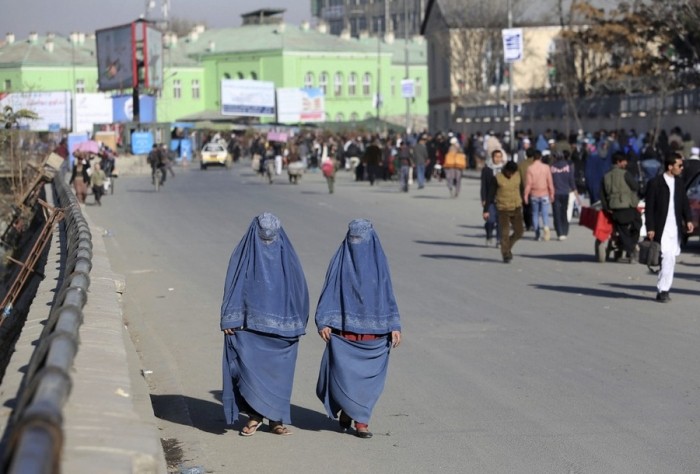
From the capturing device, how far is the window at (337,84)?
411 feet

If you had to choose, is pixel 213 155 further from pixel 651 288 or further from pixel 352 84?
pixel 352 84

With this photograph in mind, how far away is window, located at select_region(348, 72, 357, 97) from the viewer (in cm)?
12644

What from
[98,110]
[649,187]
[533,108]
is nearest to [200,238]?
[649,187]

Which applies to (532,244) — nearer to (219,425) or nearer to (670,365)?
(670,365)

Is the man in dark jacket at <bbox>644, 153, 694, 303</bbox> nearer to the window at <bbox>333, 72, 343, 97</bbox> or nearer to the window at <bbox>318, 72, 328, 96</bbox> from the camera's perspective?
the window at <bbox>318, 72, 328, 96</bbox>

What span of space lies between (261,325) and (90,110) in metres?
66.1

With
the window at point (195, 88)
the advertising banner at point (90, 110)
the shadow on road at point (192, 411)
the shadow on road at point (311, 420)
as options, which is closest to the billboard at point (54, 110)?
the advertising banner at point (90, 110)

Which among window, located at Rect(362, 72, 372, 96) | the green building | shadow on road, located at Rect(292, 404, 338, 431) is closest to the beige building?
the green building

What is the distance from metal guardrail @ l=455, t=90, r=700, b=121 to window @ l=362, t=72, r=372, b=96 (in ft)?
171

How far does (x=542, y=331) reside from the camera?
1312cm

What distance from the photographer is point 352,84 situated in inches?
4988

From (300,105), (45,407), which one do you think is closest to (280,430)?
(45,407)

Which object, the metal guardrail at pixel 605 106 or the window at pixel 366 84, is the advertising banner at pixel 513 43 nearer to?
the metal guardrail at pixel 605 106

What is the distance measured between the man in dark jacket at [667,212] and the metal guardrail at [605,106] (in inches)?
1228
